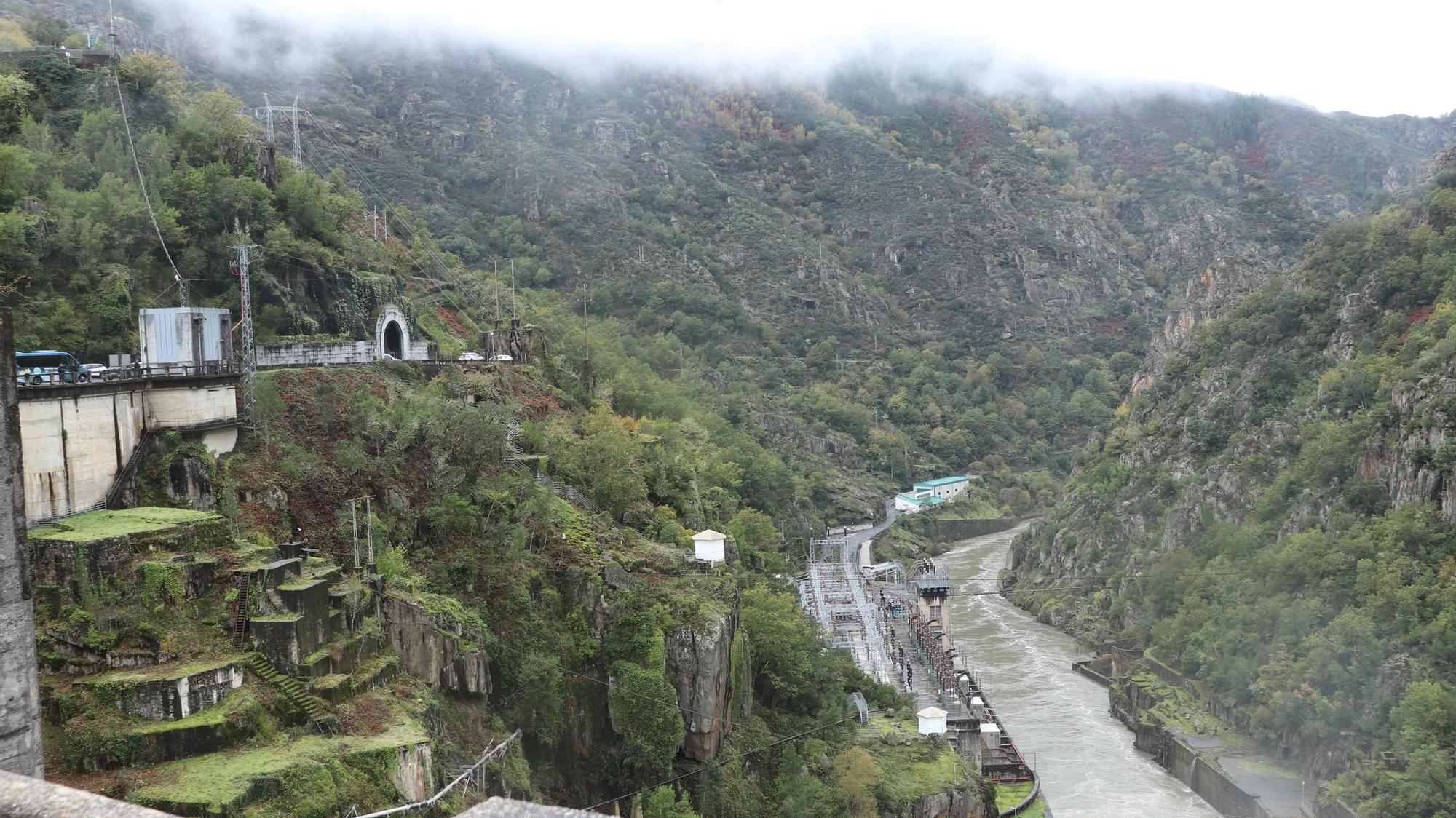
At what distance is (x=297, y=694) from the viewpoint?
24.3 meters

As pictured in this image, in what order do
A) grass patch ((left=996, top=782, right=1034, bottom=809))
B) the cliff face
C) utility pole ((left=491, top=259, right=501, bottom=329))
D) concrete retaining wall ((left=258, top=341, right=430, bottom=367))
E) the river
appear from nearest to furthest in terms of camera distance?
the cliff face
concrete retaining wall ((left=258, top=341, right=430, bottom=367))
grass patch ((left=996, top=782, right=1034, bottom=809))
the river
utility pole ((left=491, top=259, right=501, bottom=329))

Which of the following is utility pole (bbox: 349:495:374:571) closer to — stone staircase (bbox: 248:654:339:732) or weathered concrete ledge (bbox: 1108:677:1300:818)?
stone staircase (bbox: 248:654:339:732)

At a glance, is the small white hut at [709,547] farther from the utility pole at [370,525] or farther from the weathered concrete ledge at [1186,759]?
the weathered concrete ledge at [1186,759]

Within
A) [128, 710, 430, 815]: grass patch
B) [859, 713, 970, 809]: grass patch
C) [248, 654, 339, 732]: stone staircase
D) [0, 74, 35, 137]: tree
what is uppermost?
[0, 74, 35, 137]: tree

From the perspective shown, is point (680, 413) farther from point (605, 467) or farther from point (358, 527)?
point (358, 527)

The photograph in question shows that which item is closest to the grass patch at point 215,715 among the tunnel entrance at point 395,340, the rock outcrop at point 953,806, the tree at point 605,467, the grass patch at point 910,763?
the tree at point 605,467

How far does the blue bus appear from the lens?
27266mm

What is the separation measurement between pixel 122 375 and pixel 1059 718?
5794 centimetres

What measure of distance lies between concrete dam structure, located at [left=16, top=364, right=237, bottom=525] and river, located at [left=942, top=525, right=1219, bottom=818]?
42.1 m

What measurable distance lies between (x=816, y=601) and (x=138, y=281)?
1915 inches

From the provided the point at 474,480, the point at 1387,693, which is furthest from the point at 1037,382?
the point at 474,480

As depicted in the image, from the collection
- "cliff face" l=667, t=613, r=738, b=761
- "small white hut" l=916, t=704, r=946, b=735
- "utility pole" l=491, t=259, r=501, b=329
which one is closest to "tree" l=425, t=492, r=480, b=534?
"cliff face" l=667, t=613, r=738, b=761

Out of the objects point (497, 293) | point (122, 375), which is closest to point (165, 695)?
point (122, 375)

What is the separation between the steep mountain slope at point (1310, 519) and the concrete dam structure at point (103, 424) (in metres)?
47.5
